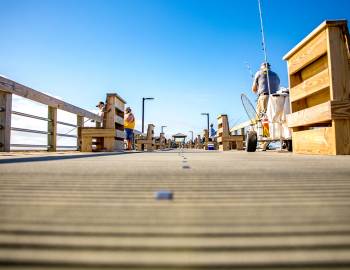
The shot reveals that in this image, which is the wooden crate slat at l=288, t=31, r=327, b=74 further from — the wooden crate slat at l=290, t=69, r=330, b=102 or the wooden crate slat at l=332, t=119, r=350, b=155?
the wooden crate slat at l=332, t=119, r=350, b=155

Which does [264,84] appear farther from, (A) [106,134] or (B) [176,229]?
(B) [176,229]

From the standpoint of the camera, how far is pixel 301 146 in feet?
14.5

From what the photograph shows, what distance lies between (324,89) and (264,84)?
13.0ft

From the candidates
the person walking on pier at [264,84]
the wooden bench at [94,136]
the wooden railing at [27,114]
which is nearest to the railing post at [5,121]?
the wooden railing at [27,114]

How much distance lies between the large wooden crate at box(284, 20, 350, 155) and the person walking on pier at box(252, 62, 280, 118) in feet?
9.26

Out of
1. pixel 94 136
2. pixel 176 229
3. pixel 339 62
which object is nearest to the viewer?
pixel 176 229

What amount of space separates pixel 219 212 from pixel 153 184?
0.52 metres

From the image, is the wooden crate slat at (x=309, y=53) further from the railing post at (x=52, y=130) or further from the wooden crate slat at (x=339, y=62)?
Answer: the railing post at (x=52, y=130)

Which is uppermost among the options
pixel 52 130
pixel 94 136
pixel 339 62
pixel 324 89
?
pixel 339 62

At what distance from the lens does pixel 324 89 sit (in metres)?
4.02

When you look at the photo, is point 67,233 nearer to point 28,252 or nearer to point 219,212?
point 28,252

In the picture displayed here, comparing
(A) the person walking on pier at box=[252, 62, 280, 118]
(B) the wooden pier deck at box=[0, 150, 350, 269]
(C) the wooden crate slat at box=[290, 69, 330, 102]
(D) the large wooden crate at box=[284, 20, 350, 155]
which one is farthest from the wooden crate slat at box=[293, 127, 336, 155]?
(A) the person walking on pier at box=[252, 62, 280, 118]

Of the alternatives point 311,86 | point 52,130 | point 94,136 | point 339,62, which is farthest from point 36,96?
point 339,62

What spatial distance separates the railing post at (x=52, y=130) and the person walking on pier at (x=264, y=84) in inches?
243
